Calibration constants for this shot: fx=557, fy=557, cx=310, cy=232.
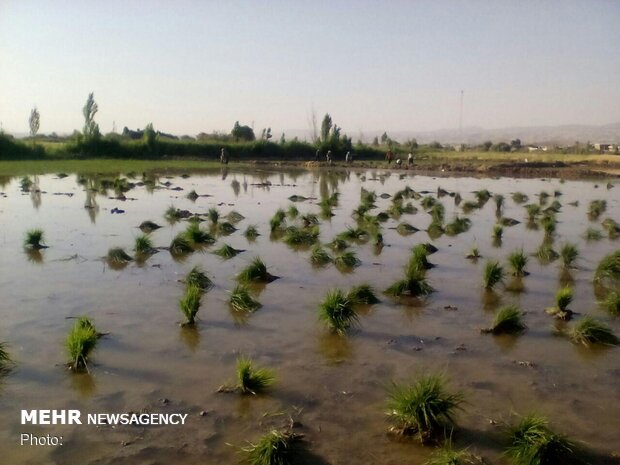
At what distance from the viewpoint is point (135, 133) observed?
63.1 metres

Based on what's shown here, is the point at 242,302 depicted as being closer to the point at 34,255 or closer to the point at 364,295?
the point at 364,295

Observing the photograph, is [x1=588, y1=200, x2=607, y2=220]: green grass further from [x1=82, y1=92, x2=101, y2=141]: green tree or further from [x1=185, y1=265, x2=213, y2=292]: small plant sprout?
[x1=82, y1=92, x2=101, y2=141]: green tree

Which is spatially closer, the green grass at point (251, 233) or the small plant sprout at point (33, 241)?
the small plant sprout at point (33, 241)

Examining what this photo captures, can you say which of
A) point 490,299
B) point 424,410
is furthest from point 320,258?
point 424,410

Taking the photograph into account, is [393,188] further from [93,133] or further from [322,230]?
[93,133]

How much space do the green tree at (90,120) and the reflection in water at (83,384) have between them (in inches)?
1657

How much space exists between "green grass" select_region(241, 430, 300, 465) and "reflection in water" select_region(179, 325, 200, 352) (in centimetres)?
230

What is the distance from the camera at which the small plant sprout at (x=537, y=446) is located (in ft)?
14.1

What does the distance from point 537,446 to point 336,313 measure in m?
3.15

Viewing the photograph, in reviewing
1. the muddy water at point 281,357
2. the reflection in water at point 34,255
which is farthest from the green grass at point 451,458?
the reflection in water at point 34,255

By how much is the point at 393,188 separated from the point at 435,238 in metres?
13.5

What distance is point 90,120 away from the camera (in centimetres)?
4588

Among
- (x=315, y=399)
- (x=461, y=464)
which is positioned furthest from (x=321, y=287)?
(x=461, y=464)

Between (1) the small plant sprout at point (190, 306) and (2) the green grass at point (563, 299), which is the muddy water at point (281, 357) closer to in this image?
(1) the small plant sprout at point (190, 306)
